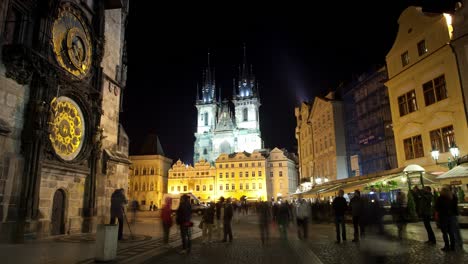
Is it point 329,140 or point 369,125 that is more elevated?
point 369,125

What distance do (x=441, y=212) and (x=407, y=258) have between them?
2.41 m

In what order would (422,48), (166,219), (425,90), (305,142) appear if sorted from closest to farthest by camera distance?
(166,219) < (425,90) < (422,48) < (305,142)

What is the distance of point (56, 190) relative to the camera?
14.5 metres

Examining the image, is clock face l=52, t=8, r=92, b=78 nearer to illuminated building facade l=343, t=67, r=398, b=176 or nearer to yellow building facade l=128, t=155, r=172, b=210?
illuminated building facade l=343, t=67, r=398, b=176

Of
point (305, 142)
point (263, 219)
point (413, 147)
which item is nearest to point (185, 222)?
point (263, 219)

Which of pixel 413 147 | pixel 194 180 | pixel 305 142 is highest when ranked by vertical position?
pixel 305 142

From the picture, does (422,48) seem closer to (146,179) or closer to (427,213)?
(427,213)

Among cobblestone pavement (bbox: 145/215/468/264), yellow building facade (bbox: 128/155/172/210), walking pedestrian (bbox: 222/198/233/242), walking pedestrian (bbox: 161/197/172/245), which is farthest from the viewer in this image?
yellow building facade (bbox: 128/155/172/210)

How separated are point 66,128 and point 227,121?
96.2 meters

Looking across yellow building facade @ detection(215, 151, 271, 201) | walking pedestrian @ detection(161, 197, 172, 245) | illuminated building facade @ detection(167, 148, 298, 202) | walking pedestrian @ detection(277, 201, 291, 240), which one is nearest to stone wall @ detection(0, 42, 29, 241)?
walking pedestrian @ detection(161, 197, 172, 245)

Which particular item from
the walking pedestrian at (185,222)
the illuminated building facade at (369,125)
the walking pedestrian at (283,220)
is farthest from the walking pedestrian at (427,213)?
the illuminated building facade at (369,125)

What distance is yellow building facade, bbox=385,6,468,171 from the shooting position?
1956cm

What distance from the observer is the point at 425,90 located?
22047mm

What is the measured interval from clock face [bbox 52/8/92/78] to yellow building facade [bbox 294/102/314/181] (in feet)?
123
